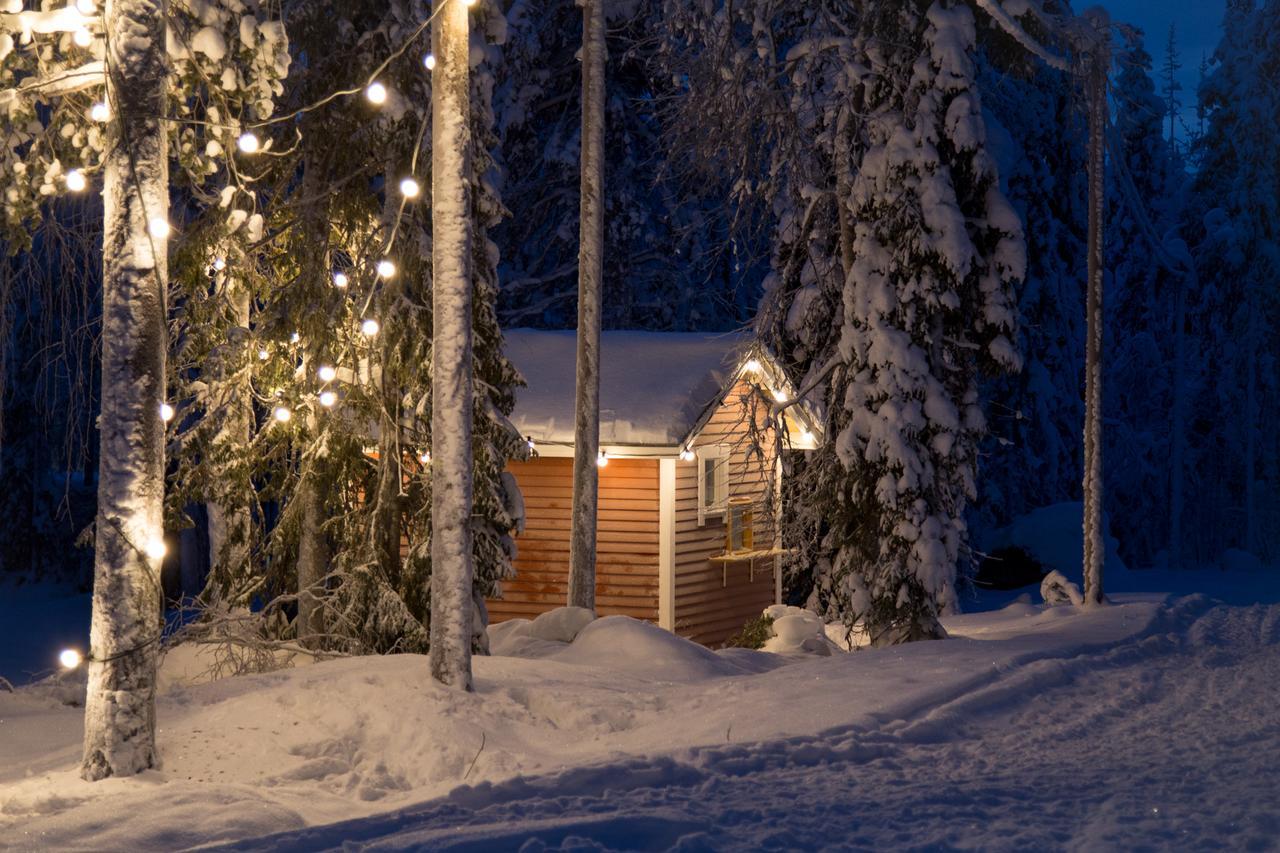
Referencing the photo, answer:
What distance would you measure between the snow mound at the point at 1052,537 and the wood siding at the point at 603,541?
53.6 feet

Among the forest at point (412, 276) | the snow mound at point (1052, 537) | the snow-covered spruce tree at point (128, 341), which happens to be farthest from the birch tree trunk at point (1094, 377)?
the snow-covered spruce tree at point (128, 341)

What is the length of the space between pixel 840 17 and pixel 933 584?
6752 mm

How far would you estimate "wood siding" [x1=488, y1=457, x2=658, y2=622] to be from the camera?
1919cm

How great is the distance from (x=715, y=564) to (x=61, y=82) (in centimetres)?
1293

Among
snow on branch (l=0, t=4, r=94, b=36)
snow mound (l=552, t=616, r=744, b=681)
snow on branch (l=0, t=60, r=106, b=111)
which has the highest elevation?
snow on branch (l=0, t=4, r=94, b=36)

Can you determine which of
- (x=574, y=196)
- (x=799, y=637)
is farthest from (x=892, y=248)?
(x=574, y=196)

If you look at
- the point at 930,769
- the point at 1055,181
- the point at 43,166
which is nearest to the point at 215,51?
the point at 43,166

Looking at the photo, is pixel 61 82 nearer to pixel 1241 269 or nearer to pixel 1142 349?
pixel 1241 269

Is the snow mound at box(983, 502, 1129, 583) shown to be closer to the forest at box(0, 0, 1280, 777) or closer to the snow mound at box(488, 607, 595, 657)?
the forest at box(0, 0, 1280, 777)

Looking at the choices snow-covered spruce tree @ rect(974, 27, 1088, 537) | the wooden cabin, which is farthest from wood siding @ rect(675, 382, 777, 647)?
snow-covered spruce tree @ rect(974, 27, 1088, 537)

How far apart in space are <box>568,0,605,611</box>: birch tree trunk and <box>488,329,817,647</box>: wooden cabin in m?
1.94

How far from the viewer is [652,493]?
19.2 meters

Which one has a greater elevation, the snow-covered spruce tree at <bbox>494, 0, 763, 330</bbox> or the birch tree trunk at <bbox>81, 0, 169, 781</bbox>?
the snow-covered spruce tree at <bbox>494, 0, 763, 330</bbox>

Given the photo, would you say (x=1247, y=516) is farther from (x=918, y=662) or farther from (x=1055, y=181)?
→ (x=918, y=662)
